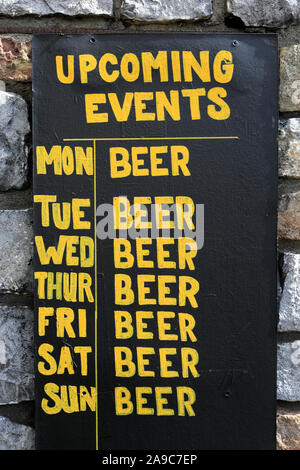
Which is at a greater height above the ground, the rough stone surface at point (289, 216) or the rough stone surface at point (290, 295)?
the rough stone surface at point (289, 216)

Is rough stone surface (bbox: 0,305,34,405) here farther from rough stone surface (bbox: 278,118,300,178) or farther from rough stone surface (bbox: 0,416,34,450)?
rough stone surface (bbox: 278,118,300,178)

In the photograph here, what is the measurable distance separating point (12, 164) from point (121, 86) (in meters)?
0.33

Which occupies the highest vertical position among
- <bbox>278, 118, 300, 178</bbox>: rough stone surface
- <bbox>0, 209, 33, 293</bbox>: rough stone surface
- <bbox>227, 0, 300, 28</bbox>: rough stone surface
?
<bbox>227, 0, 300, 28</bbox>: rough stone surface

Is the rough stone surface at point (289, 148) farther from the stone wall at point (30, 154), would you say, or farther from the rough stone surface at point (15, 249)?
the rough stone surface at point (15, 249)

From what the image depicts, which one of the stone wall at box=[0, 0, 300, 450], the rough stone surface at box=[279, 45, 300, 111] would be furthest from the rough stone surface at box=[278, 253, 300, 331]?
the rough stone surface at box=[279, 45, 300, 111]

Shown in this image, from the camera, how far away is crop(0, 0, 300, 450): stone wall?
1071 mm

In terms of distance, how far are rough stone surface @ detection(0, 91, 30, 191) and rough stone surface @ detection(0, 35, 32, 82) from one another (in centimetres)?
5

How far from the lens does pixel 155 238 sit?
3.49 ft

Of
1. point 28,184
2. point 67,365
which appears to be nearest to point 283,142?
point 28,184

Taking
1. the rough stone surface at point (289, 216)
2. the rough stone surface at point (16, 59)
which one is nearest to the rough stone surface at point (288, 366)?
the rough stone surface at point (289, 216)

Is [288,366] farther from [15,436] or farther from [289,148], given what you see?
[15,436]

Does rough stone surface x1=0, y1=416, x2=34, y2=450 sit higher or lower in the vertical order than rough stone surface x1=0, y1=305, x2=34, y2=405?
lower

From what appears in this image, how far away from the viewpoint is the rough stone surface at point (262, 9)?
3.50 feet

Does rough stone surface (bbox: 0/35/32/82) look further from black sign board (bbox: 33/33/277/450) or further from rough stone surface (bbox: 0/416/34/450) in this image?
rough stone surface (bbox: 0/416/34/450)
